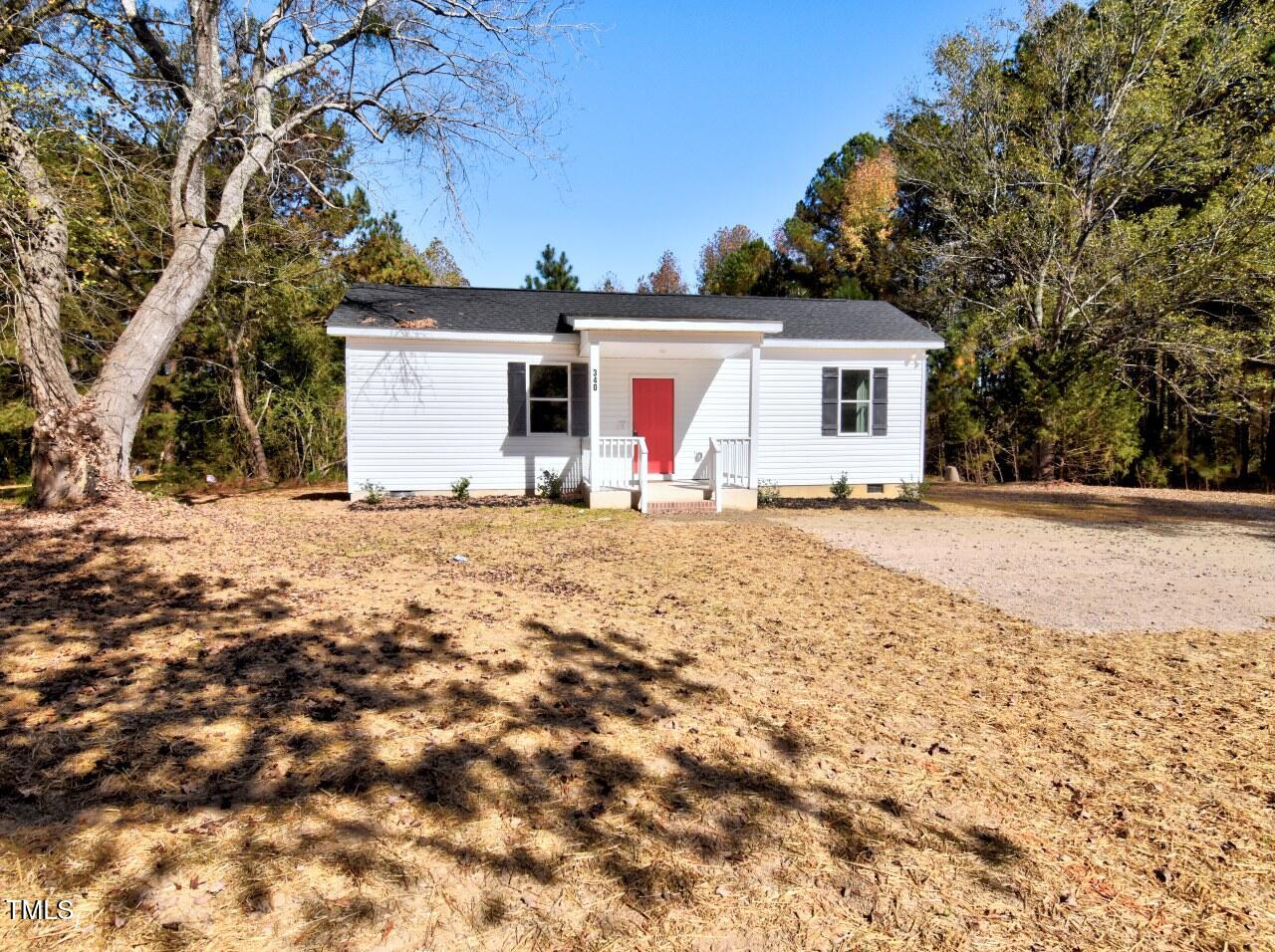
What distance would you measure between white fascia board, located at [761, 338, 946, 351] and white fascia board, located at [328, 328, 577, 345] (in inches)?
150

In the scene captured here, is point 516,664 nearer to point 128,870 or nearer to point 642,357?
point 128,870

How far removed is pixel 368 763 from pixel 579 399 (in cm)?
998

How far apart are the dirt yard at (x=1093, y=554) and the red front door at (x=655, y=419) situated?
3.34 m

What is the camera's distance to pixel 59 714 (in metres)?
3.28

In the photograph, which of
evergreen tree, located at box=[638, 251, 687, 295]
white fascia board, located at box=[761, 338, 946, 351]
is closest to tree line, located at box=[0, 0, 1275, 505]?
white fascia board, located at box=[761, 338, 946, 351]

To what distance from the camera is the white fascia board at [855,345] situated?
1291 cm

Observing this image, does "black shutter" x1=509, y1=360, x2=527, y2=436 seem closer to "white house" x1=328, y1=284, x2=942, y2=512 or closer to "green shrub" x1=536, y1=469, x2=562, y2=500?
"white house" x1=328, y1=284, x2=942, y2=512

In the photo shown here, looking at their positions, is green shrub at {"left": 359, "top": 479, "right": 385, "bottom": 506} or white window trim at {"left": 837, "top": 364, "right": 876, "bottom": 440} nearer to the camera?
green shrub at {"left": 359, "top": 479, "right": 385, "bottom": 506}

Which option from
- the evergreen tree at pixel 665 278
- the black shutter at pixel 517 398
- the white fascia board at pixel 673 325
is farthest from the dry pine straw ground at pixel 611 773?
the evergreen tree at pixel 665 278

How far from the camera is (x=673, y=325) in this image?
36.9ft

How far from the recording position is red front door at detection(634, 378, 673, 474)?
13406 millimetres

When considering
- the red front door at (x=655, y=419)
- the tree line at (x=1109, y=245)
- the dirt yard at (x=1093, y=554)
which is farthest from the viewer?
the tree line at (x=1109, y=245)

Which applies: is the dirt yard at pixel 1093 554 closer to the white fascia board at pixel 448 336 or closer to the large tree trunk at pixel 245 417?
the white fascia board at pixel 448 336

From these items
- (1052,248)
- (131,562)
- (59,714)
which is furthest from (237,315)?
(1052,248)
